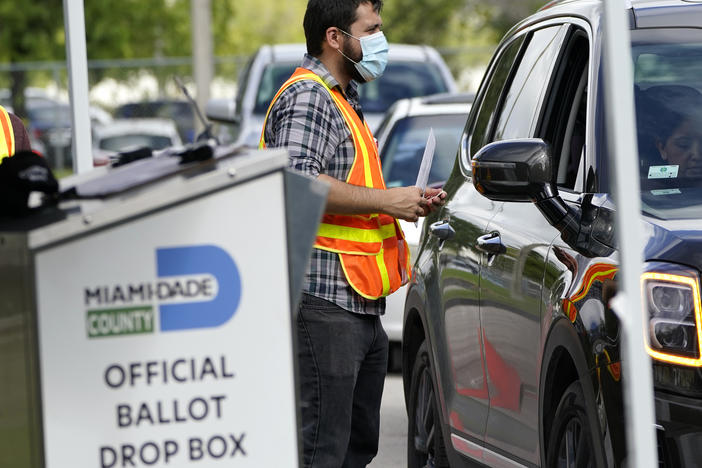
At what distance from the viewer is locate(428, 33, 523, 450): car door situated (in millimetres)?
5531

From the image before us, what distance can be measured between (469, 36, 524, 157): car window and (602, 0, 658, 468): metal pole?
2.91 m

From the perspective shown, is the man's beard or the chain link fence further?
the chain link fence

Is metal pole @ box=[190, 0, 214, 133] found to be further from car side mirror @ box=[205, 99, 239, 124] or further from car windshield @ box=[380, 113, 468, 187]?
car windshield @ box=[380, 113, 468, 187]

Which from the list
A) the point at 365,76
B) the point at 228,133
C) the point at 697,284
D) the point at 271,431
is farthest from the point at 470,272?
the point at 228,133

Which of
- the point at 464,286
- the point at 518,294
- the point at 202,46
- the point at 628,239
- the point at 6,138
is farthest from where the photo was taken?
the point at 202,46

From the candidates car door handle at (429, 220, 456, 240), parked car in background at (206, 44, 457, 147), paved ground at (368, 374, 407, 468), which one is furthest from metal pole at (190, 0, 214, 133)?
car door handle at (429, 220, 456, 240)

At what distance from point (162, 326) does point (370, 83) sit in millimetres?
12451

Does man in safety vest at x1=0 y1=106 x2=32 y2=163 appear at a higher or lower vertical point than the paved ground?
higher

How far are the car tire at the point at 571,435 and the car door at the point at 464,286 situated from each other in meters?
0.81

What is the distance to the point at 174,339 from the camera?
333 cm

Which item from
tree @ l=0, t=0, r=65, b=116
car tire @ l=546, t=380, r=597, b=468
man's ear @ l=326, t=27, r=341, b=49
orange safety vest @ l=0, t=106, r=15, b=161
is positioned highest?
tree @ l=0, t=0, r=65, b=116

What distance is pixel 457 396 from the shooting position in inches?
227

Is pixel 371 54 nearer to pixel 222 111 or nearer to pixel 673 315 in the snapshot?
pixel 673 315

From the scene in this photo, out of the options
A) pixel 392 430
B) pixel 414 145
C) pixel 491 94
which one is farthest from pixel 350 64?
pixel 414 145
